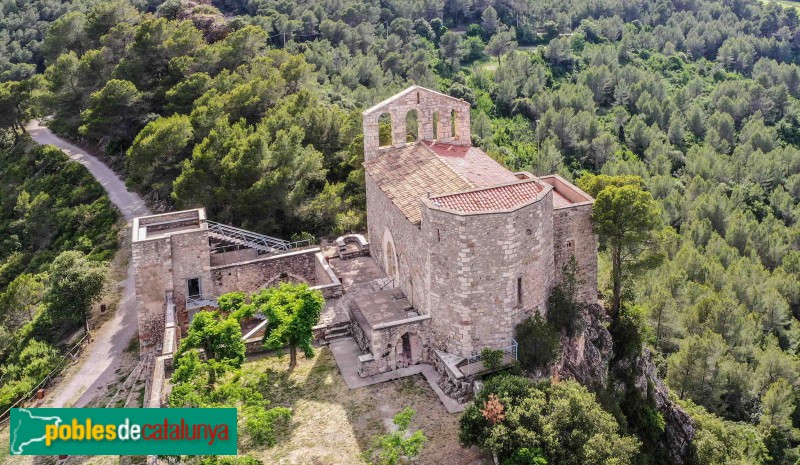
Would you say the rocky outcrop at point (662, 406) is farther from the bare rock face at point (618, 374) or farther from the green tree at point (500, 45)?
the green tree at point (500, 45)

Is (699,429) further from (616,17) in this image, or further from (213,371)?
(616,17)

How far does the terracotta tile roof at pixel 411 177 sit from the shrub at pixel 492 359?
5473mm

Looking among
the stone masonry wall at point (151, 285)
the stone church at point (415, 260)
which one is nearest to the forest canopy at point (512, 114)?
the stone church at point (415, 260)

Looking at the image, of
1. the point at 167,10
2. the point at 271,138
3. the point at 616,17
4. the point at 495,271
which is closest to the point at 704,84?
the point at 616,17

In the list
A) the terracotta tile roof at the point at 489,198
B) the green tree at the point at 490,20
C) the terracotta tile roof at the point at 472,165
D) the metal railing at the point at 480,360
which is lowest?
the metal railing at the point at 480,360

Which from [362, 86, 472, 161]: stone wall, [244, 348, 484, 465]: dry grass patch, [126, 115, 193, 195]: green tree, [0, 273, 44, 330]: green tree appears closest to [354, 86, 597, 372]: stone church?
[244, 348, 484, 465]: dry grass patch

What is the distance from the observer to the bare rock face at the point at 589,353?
27.3 meters

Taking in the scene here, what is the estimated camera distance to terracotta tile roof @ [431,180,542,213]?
82.3 feet

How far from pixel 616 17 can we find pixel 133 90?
89.3 meters

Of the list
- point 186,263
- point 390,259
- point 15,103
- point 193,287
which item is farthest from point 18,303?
point 15,103

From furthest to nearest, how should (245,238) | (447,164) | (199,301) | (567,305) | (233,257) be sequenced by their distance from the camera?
(245,238)
(233,257)
(199,301)
(447,164)
(567,305)

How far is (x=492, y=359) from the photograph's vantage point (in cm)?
2488

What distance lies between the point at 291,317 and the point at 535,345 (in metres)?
8.61

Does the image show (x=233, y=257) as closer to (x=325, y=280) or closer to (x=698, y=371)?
(x=325, y=280)
